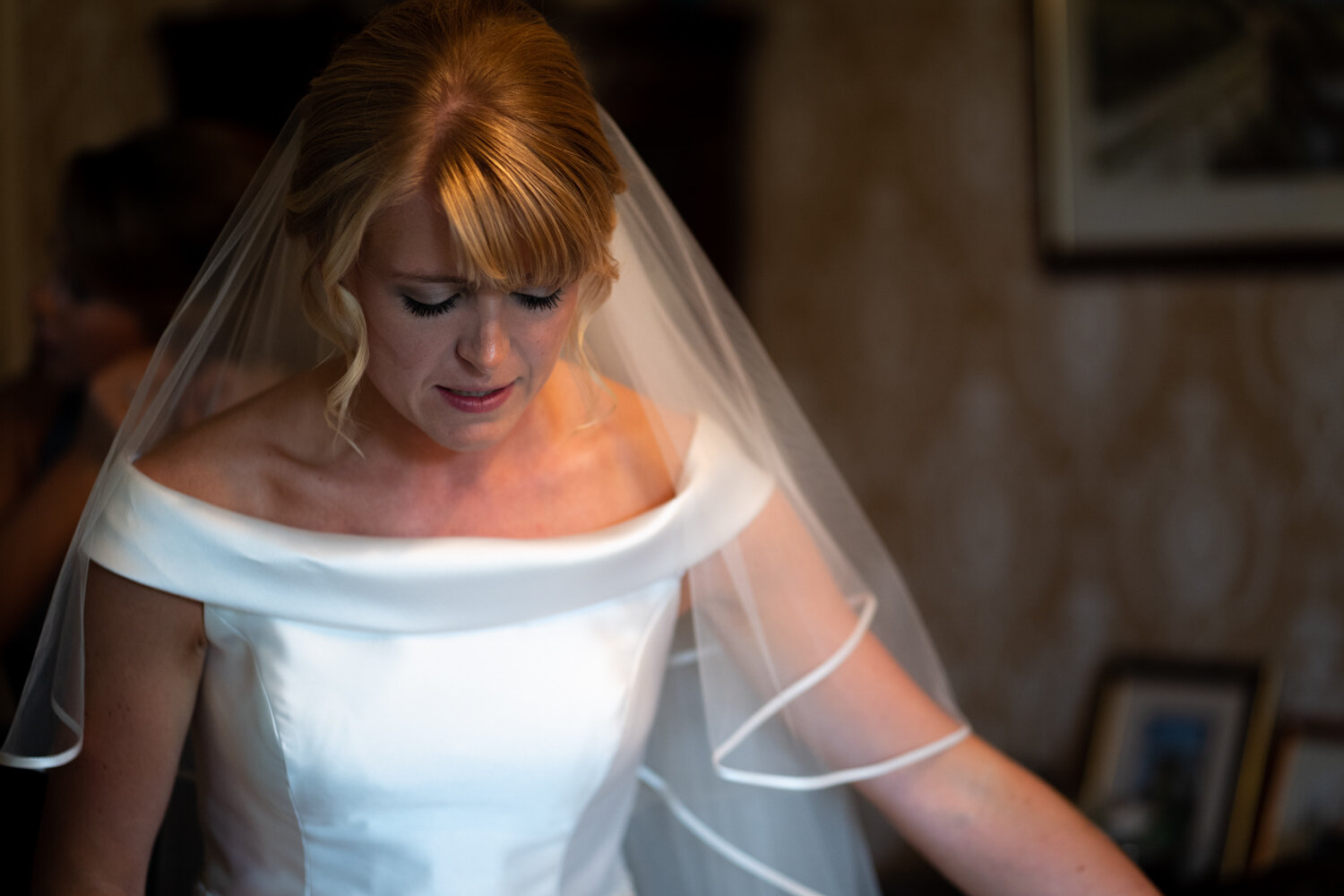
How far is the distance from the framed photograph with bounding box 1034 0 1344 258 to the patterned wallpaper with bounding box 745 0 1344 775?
8 cm

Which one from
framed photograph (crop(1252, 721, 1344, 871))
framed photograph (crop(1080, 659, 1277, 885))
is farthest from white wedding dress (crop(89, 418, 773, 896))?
framed photograph (crop(1252, 721, 1344, 871))

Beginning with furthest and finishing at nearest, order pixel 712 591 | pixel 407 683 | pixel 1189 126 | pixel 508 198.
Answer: pixel 1189 126
pixel 712 591
pixel 407 683
pixel 508 198

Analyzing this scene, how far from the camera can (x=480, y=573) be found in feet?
4.18

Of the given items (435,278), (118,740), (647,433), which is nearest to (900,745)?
(647,433)

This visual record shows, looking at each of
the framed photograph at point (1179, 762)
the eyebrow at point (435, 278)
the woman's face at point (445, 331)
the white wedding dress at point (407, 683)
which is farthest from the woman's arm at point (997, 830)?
the framed photograph at point (1179, 762)

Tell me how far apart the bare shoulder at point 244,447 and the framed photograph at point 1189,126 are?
2031mm

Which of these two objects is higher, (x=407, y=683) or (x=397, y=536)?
(x=397, y=536)

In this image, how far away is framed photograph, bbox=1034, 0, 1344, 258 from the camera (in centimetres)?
258

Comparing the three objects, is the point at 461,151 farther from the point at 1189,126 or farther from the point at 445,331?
the point at 1189,126

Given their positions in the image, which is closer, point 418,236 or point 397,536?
point 418,236

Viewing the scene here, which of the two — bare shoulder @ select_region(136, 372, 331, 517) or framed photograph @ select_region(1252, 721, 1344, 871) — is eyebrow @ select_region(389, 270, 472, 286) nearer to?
bare shoulder @ select_region(136, 372, 331, 517)

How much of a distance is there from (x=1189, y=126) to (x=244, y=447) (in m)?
2.23

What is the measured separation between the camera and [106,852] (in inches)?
48.0

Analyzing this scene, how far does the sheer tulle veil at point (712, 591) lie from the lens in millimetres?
1311
